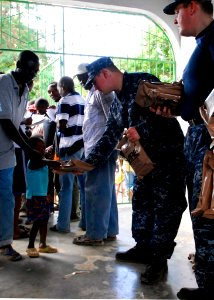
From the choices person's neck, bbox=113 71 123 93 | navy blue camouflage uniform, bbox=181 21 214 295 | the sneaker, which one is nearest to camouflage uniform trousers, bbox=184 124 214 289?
navy blue camouflage uniform, bbox=181 21 214 295

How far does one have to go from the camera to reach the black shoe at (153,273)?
2.63 metres

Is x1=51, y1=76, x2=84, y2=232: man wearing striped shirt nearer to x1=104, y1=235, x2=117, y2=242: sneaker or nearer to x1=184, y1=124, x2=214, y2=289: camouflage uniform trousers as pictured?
x1=104, y1=235, x2=117, y2=242: sneaker

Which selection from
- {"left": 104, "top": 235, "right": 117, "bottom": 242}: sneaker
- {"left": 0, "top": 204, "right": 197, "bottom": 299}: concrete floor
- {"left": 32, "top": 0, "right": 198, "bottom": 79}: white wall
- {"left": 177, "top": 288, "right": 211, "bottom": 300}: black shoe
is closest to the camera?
{"left": 177, "top": 288, "right": 211, "bottom": 300}: black shoe

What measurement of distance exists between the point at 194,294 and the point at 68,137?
7.50ft

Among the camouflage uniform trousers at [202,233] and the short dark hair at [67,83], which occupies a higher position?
the short dark hair at [67,83]

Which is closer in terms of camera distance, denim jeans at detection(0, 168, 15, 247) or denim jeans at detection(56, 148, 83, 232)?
denim jeans at detection(0, 168, 15, 247)

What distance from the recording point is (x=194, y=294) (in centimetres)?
226

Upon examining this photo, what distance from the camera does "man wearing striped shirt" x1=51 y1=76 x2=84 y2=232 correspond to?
159 inches

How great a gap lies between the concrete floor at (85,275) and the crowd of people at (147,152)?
0.35 feet

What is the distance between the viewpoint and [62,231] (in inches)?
160

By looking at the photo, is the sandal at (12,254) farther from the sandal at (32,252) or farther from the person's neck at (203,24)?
the person's neck at (203,24)

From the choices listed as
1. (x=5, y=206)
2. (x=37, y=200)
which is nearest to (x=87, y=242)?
(x=37, y=200)

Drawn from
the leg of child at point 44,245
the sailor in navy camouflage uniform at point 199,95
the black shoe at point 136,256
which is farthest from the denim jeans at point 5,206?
the sailor in navy camouflage uniform at point 199,95

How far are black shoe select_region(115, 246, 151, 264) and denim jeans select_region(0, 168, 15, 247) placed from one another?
96 centimetres
